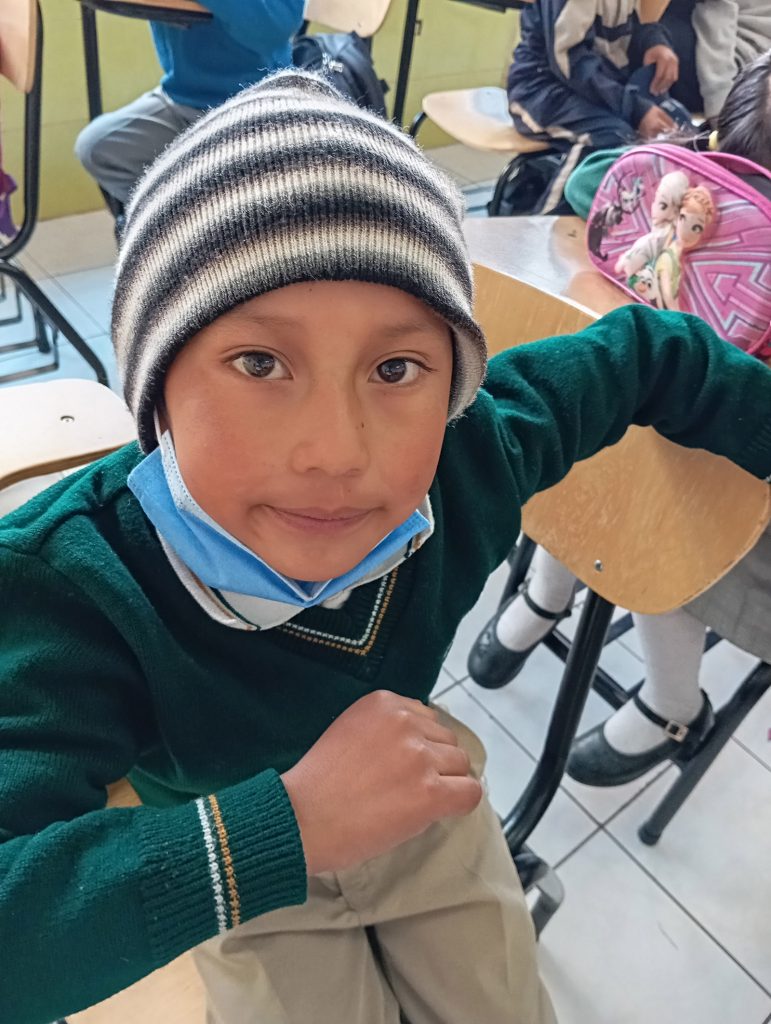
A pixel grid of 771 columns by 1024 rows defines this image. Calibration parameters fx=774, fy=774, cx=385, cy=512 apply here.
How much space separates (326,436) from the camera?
447 mm

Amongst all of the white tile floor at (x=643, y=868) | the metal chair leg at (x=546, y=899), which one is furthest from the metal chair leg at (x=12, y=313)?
the metal chair leg at (x=546, y=899)

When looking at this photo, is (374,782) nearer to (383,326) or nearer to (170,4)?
(383,326)

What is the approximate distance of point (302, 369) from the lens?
1.48 ft

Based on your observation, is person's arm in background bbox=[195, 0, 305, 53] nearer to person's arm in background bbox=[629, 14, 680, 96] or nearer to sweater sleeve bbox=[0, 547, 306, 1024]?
person's arm in background bbox=[629, 14, 680, 96]

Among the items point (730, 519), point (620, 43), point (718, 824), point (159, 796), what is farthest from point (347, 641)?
point (620, 43)

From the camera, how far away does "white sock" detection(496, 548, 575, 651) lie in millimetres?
1290

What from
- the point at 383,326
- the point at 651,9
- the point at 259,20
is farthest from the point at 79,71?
the point at 383,326

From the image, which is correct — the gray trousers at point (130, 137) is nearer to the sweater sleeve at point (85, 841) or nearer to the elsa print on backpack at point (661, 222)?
the elsa print on backpack at point (661, 222)

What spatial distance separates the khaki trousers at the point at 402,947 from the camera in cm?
58

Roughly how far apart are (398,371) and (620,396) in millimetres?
321

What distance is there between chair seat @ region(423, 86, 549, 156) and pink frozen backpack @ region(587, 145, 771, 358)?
38.8 inches

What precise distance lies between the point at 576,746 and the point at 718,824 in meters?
0.31

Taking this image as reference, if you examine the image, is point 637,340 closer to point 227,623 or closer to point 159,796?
point 227,623

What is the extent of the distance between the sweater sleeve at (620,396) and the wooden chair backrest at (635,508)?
3cm
